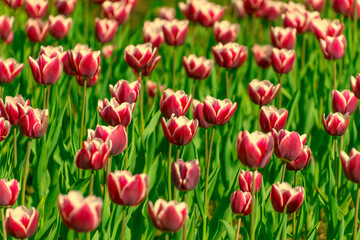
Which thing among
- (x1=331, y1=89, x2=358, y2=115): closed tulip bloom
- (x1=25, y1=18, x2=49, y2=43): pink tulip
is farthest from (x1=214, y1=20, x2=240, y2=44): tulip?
(x1=331, y1=89, x2=358, y2=115): closed tulip bloom

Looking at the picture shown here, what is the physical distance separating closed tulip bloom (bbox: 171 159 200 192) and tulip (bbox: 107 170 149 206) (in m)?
0.24

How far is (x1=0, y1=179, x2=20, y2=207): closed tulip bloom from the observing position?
6.70 feet

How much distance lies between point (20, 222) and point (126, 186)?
0.35 meters

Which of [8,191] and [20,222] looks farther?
[8,191]

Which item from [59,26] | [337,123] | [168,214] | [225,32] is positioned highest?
[168,214]

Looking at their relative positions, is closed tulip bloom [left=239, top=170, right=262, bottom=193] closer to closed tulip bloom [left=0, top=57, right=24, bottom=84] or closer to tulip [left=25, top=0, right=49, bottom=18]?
closed tulip bloom [left=0, top=57, right=24, bottom=84]

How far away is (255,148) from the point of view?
2006mm

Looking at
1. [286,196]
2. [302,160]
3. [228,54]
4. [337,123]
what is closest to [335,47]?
[228,54]

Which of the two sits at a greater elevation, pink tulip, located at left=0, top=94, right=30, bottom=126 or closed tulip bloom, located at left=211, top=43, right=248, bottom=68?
pink tulip, located at left=0, top=94, right=30, bottom=126

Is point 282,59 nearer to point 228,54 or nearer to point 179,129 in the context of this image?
point 228,54

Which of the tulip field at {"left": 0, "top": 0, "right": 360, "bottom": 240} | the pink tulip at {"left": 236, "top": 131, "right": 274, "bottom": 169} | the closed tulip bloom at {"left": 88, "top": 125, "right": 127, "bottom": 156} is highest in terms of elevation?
the pink tulip at {"left": 236, "top": 131, "right": 274, "bottom": 169}

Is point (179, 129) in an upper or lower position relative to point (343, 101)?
upper

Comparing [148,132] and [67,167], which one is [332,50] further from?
[67,167]

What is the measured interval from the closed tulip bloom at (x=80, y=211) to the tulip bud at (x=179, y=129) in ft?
2.32
